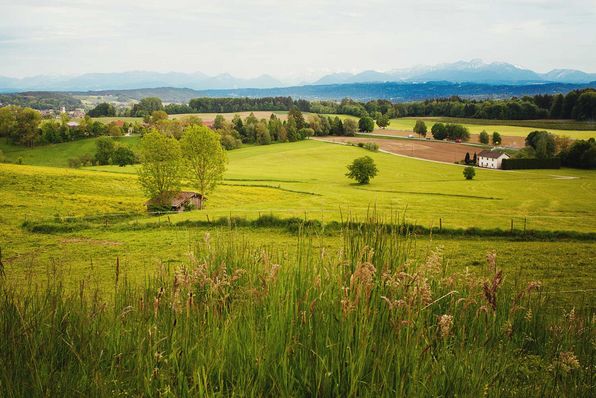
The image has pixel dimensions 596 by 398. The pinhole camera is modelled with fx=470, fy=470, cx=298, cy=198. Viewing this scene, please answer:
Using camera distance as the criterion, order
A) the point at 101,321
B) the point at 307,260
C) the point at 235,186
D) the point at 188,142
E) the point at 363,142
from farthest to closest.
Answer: the point at 363,142 → the point at 235,186 → the point at 188,142 → the point at 307,260 → the point at 101,321

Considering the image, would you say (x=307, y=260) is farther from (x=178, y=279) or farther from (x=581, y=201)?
(x=581, y=201)

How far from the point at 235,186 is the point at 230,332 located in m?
63.5

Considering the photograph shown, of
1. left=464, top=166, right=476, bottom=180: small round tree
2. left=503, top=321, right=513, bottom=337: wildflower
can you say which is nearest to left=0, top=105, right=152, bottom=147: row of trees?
left=464, top=166, right=476, bottom=180: small round tree

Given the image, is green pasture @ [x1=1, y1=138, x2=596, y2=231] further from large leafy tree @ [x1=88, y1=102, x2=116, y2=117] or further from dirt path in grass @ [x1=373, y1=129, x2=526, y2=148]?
large leafy tree @ [x1=88, y1=102, x2=116, y2=117]

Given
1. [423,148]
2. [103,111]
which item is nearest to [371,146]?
[423,148]

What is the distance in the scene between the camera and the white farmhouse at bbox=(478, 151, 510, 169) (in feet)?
320

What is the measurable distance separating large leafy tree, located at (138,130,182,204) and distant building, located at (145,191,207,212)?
1010 mm

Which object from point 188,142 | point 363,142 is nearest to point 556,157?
point 363,142

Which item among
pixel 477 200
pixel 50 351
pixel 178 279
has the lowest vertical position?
pixel 477 200

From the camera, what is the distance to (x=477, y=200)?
6016cm

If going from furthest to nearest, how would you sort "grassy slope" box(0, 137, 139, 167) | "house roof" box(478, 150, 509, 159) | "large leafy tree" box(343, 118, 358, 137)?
"large leafy tree" box(343, 118, 358, 137) < "house roof" box(478, 150, 509, 159) < "grassy slope" box(0, 137, 139, 167)

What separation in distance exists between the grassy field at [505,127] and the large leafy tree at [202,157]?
74.5m

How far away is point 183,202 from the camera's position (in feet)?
170

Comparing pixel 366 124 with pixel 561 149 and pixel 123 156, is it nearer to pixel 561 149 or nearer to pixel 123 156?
pixel 561 149
